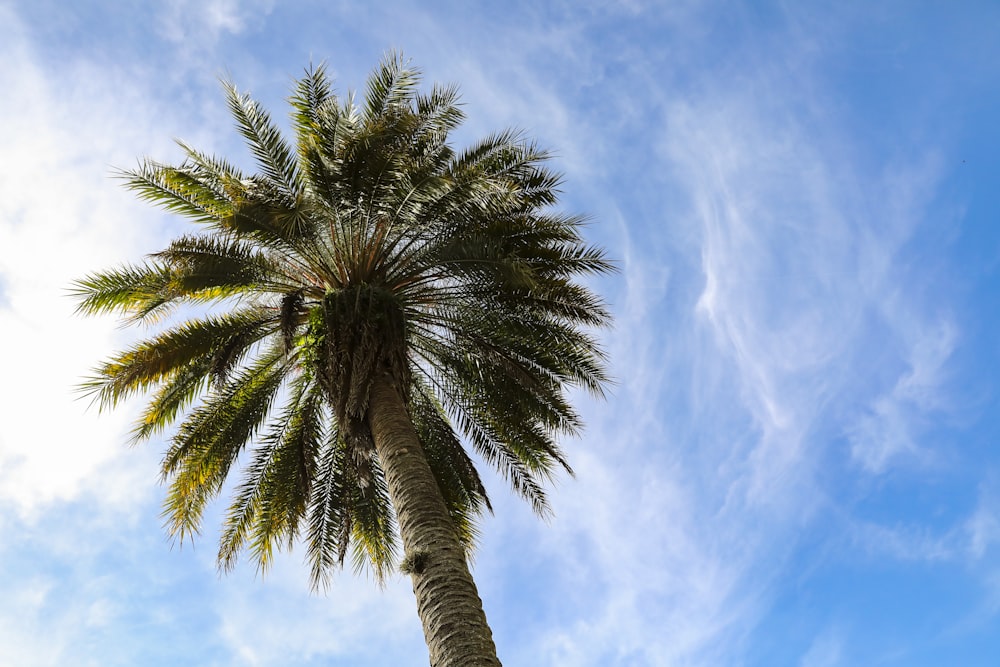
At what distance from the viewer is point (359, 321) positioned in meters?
9.66

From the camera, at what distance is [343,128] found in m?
9.85

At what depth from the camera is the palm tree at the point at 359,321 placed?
31.2 feet

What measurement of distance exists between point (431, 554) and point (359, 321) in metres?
3.52

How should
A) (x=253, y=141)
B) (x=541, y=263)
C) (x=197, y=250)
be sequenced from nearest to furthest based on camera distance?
1. (x=197, y=250)
2. (x=253, y=141)
3. (x=541, y=263)

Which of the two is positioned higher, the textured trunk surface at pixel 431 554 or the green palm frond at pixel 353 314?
the green palm frond at pixel 353 314

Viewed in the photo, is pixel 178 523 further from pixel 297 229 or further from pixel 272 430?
pixel 297 229

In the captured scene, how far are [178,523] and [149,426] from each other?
1508mm

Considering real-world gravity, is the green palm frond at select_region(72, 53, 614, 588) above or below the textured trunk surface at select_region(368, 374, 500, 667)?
above

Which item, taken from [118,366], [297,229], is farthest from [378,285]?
[118,366]

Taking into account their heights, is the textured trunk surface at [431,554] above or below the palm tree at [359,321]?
below

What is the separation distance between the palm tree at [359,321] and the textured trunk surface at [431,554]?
2.0 inches

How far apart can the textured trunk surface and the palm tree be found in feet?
0.17

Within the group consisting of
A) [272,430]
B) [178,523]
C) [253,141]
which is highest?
[253,141]

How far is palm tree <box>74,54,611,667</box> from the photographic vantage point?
950cm
